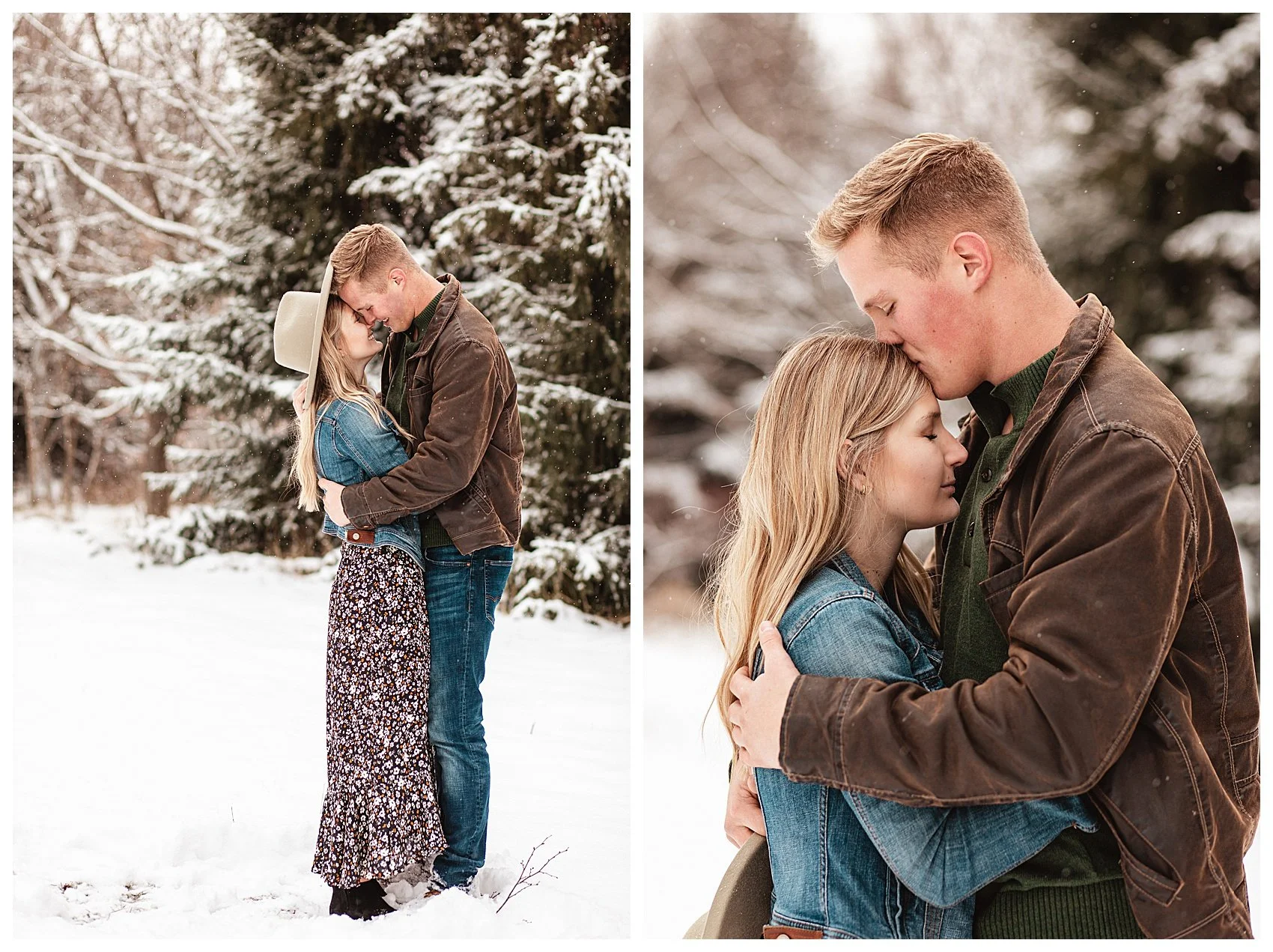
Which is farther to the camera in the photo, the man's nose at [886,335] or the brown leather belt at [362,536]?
the brown leather belt at [362,536]

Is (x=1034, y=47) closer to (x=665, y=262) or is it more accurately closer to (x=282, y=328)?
(x=665, y=262)

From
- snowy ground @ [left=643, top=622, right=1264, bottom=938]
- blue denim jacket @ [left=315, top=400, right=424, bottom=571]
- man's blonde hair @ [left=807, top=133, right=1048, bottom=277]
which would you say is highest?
man's blonde hair @ [left=807, top=133, right=1048, bottom=277]

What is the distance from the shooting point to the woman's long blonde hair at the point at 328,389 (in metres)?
2.62

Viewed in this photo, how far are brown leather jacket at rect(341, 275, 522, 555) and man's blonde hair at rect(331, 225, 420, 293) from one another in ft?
0.50

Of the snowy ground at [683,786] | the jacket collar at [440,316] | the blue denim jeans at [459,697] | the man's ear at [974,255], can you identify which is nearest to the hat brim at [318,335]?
the jacket collar at [440,316]

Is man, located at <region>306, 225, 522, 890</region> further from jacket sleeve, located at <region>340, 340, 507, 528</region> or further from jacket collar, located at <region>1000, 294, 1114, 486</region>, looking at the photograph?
jacket collar, located at <region>1000, 294, 1114, 486</region>

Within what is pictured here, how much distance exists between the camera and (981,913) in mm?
1647

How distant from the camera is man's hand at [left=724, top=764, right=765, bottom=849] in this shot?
1861 mm

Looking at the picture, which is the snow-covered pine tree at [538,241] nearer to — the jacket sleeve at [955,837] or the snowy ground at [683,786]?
the snowy ground at [683,786]

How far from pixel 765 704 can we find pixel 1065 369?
681mm

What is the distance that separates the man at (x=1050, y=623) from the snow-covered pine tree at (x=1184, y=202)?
157 inches

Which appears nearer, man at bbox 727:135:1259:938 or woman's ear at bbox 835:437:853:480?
man at bbox 727:135:1259:938

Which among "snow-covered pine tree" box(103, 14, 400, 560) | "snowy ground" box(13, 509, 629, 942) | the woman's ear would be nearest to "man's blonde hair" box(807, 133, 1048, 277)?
the woman's ear

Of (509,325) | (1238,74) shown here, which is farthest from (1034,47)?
(509,325)
